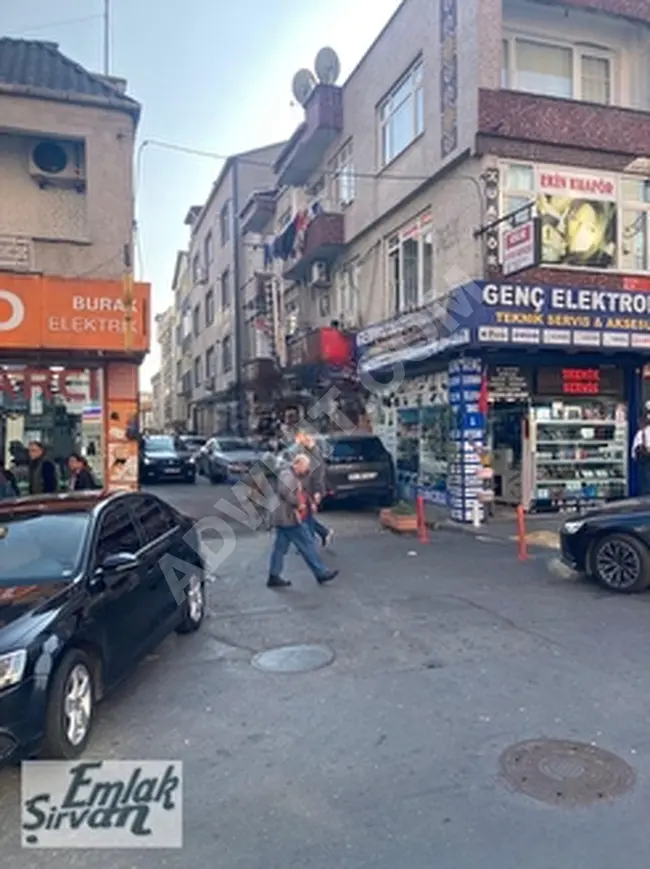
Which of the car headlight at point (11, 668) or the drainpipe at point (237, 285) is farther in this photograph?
the drainpipe at point (237, 285)

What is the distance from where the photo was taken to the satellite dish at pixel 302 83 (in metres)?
22.5

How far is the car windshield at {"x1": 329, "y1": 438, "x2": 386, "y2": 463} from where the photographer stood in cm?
1491

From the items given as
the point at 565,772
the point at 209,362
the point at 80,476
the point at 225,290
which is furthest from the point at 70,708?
the point at 209,362

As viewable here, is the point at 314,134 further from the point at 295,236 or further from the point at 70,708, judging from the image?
the point at 70,708

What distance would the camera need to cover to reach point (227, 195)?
1419 inches

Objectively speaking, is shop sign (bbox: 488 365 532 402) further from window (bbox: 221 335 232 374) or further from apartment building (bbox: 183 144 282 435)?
window (bbox: 221 335 232 374)

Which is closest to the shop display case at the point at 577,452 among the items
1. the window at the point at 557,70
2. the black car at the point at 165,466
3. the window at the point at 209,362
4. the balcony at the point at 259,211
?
the window at the point at 557,70

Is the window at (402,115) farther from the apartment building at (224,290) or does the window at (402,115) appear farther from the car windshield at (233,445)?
the apartment building at (224,290)

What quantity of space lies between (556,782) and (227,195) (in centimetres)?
3600

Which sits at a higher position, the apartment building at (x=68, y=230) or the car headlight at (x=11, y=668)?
the apartment building at (x=68, y=230)

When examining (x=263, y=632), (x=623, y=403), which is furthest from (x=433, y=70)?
(x=263, y=632)

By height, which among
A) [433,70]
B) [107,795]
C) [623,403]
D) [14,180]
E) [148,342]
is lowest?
[107,795]

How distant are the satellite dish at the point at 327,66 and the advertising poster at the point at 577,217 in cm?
1037

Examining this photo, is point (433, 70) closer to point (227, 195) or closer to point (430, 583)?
point (430, 583)
